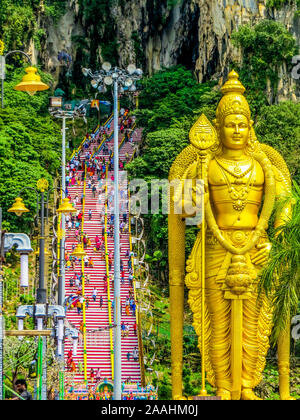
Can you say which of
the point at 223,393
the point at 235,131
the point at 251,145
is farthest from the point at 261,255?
the point at 223,393

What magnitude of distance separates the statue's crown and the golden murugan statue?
0.07 feet

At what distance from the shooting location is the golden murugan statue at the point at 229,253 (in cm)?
2578

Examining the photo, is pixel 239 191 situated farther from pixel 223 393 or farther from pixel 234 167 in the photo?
pixel 223 393

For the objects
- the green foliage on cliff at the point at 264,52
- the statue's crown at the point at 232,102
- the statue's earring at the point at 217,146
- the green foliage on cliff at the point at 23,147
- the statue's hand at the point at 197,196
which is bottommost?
the statue's hand at the point at 197,196

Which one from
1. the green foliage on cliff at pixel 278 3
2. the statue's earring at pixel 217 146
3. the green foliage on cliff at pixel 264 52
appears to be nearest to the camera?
the statue's earring at pixel 217 146

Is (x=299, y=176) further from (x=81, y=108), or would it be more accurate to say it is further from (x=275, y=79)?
(x=81, y=108)

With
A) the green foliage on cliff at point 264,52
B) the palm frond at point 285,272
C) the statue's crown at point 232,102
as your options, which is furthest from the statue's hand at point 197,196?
the green foliage on cliff at point 264,52

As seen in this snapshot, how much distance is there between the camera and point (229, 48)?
54781mm

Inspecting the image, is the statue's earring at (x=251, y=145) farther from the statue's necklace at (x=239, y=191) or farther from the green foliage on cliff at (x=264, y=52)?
the green foliage on cliff at (x=264, y=52)

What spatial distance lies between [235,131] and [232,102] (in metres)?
0.59

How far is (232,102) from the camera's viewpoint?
1033 inches

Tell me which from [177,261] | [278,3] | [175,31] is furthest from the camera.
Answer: [175,31]

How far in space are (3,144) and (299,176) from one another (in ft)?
41.0

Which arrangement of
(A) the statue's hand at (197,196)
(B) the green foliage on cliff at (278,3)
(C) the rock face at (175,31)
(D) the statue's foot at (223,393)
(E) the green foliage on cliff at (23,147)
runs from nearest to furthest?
(A) the statue's hand at (197,196)
(D) the statue's foot at (223,393)
(E) the green foliage on cliff at (23,147)
(B) the green foliage on cliff at (278,3)
(C) the rock face at (175,31)
